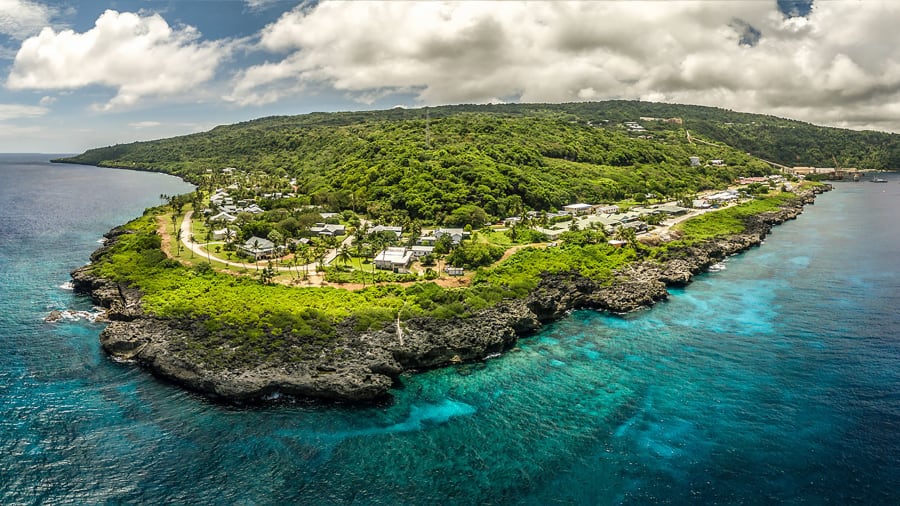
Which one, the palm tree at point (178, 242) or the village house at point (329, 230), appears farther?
the village house at point (329, 230)

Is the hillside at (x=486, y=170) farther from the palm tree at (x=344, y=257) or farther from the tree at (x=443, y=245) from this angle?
the palm tree at (x=344, y=257)

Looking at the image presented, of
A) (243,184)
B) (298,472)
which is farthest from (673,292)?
(243,184)

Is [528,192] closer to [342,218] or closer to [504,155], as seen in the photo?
[504,155]

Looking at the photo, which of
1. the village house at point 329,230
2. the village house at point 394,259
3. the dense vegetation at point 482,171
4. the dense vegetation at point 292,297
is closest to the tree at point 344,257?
the village house at point 394,259

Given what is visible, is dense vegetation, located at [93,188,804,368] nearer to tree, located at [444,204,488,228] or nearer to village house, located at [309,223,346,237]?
tree, located at [444,204,488,228]

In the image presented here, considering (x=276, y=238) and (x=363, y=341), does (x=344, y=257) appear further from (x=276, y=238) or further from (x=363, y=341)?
(x=363, y=341)

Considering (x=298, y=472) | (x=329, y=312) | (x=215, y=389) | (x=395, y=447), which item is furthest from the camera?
(x=329, y=312)

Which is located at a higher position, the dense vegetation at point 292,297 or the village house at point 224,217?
the village house at point 224,217

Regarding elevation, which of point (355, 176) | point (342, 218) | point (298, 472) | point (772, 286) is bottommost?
point (298, 472)

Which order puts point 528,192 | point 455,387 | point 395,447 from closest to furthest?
point 395,447 < point 455,387 < point 528,192
